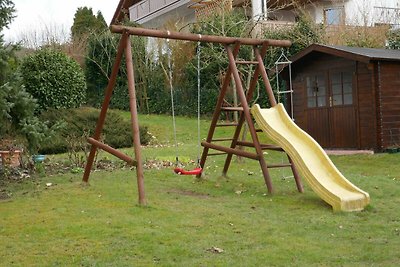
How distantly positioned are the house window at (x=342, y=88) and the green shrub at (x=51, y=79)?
8871mm

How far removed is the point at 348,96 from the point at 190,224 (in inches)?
421

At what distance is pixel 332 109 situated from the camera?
17.1 m

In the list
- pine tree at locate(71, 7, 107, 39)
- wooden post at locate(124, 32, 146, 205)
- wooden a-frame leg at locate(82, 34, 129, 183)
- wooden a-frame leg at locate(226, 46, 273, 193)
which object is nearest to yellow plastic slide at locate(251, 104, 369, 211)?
wooden a-frame leg at locate(226, 46, 273, 193)

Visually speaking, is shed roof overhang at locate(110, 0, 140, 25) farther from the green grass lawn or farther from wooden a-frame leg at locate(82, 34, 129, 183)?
wooden a-frame leg at locate(82, 34, 129, 183)

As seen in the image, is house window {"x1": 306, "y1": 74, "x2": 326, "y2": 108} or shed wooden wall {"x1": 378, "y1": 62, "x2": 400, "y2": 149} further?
house window {"x1": 306, "y1": 74, "x2": 326, "y2": 108}

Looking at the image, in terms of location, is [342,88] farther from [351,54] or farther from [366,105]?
[351,54]

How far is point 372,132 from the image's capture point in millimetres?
15914

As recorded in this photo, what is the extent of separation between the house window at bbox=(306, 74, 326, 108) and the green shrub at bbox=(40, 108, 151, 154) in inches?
223

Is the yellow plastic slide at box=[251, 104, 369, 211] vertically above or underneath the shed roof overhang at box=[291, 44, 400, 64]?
underneath

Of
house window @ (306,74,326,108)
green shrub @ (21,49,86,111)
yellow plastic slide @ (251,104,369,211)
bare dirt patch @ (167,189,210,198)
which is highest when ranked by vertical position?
green shrub @ (21,49,86,111)

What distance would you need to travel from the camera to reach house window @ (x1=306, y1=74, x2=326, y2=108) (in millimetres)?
17539

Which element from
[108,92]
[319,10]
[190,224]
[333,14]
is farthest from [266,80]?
[333,14]

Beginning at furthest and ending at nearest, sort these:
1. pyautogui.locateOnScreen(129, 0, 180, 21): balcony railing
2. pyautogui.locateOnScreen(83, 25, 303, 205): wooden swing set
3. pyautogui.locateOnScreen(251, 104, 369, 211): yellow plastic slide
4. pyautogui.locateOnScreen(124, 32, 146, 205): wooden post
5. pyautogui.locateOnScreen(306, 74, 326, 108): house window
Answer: pyautogui.locateOnScreen(129, 0, 180, 21): balcony railing → pyautogui.locateOnScreen(306, 74, 326, 108): house window → pyautogui.locateOnScreen(83, 25, 303, 205): wooden swing set → pyautogui.locateOnScreen(124, 32, 146, 205): wooden post → pyautogui.locateOnScreen(251, 104, 369, 211): yellow plastic slide

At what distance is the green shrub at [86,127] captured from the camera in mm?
17539
